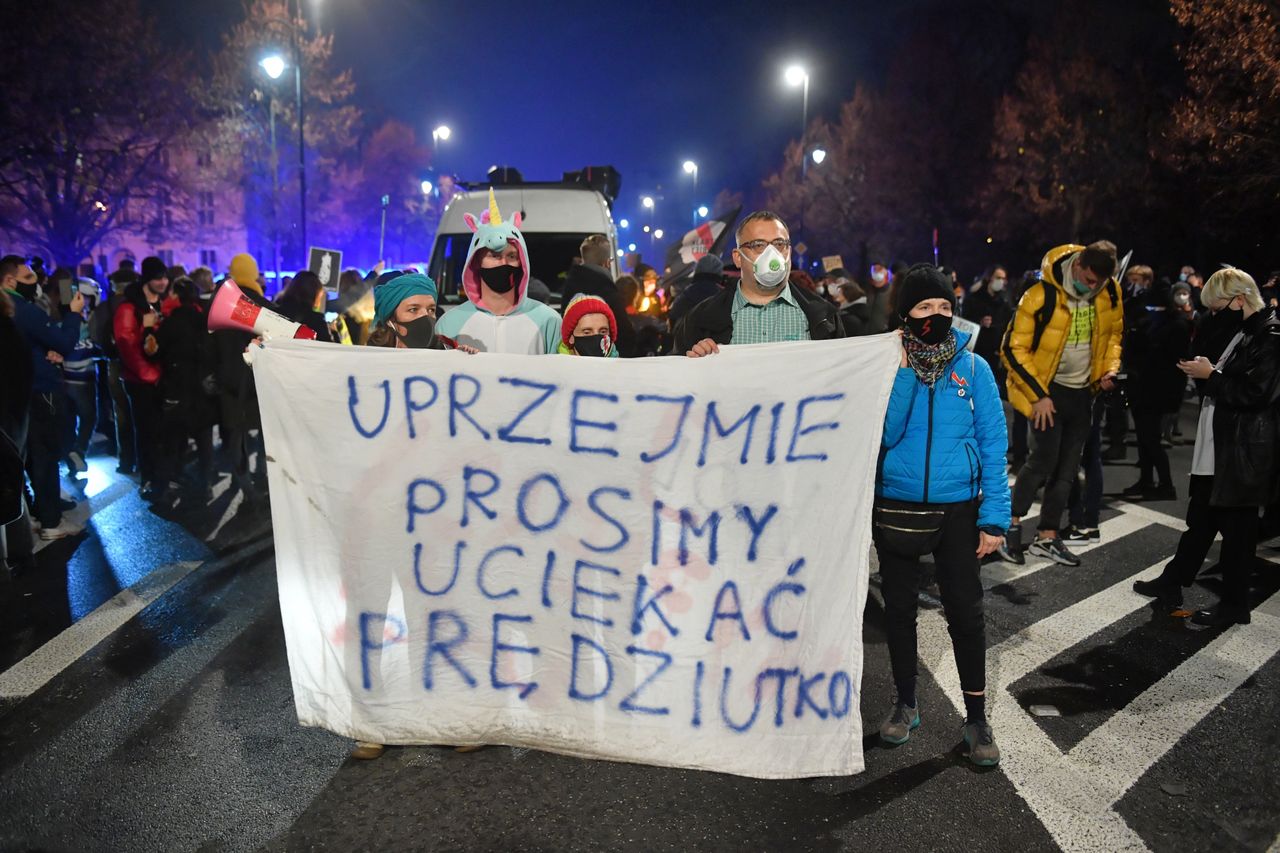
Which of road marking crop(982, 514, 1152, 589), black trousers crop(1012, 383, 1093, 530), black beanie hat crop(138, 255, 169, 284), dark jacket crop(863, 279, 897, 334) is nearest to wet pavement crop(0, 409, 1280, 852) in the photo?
road marking crop(982, 514, 1152, 589)

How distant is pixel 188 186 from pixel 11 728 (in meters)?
36.0

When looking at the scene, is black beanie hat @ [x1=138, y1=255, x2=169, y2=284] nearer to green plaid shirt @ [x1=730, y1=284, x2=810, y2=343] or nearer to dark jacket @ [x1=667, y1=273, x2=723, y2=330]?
dark jacket @ [x1=667, y1=273, x2=723, y2=330]

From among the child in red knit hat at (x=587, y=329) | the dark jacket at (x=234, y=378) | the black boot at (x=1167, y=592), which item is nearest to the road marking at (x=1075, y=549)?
the black boot at (x=1167, y=592)

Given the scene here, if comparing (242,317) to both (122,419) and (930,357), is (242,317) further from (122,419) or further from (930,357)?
(122,419)

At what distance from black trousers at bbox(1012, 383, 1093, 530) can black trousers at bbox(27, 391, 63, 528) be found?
7.17 m

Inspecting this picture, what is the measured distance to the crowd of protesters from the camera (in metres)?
3.67

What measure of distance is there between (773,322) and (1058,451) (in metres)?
3.30

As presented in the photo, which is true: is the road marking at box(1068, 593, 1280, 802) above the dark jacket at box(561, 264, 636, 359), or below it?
below

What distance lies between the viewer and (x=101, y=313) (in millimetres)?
9781

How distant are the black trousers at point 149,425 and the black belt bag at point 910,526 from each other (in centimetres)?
710

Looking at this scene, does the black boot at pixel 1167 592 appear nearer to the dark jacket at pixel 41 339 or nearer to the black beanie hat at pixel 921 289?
the black beanie hat at pixel 921 289

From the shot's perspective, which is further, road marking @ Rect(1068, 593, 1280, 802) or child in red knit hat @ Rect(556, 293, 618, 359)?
child in red knit hat @ Rect(556, 293, 618, 359)

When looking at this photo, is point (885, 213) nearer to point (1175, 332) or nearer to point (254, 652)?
point (1175, 332)

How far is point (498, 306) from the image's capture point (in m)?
4.31
